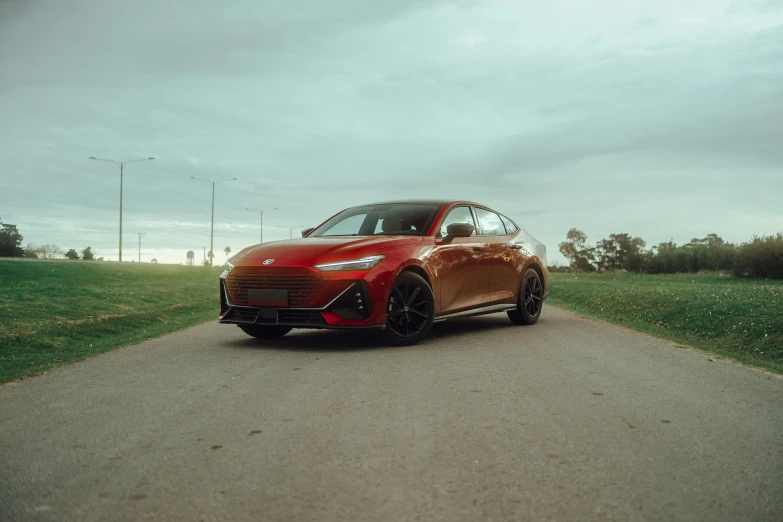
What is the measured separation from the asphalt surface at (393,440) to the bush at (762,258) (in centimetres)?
2820

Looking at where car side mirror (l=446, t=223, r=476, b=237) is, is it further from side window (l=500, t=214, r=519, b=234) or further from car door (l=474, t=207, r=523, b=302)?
side window (l=500, t=214, r=519, b=234)

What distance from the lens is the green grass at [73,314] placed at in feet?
29.4

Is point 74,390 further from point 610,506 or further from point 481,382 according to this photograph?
point 610,506

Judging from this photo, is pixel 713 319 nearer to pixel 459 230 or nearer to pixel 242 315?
pixel 459 230

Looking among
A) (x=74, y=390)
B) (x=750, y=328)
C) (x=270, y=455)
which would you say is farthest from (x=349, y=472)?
(x=750, y=328)

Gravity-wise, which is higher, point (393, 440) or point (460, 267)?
point (460, 267)

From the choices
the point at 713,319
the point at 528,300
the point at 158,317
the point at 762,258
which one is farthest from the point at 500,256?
the point at 762,258

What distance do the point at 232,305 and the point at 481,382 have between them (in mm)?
3639

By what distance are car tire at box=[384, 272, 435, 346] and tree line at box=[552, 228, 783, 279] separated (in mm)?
28584

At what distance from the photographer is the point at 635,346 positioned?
28.7 feet

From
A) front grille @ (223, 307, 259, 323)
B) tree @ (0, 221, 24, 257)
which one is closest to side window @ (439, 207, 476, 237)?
front grille @ (223, 307, 259, 323)

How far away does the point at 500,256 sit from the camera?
1024 cm

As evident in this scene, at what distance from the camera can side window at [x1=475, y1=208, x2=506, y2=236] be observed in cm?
1030

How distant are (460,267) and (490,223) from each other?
148cm
